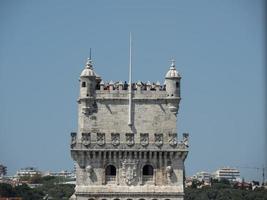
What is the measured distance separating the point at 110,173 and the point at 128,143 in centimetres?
260

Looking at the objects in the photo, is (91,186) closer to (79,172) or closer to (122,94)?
(79,172)

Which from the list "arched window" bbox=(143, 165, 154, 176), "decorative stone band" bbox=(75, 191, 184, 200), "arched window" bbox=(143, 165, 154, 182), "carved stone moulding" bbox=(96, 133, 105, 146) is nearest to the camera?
"decorative stone band" bbox=(75, 191, 184, 200)

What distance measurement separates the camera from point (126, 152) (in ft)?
276

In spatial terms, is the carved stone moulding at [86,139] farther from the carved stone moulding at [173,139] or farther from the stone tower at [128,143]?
the carved stone moulding at [173,139]

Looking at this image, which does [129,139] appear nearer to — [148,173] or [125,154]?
[125,154]

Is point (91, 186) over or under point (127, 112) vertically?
under

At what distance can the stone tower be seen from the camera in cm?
8388

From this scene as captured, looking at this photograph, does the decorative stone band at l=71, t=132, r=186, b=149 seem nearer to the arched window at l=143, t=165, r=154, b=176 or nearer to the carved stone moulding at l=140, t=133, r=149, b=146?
the carved stone moulding at l=140, t=133, r=149, b=146

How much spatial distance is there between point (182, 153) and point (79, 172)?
759cm

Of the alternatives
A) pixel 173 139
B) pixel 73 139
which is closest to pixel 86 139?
pixel 73 139

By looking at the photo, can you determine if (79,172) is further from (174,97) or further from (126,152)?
(174,97)

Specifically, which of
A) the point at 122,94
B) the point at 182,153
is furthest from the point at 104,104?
the point at 182,153

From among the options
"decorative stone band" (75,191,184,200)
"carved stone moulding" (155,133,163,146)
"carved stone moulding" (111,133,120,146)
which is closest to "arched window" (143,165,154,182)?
"decorative stone band" (75,191,184,200)

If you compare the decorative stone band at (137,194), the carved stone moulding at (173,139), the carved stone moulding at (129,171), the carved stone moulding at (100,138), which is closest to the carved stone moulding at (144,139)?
the carved stone moulding at (129,171)
